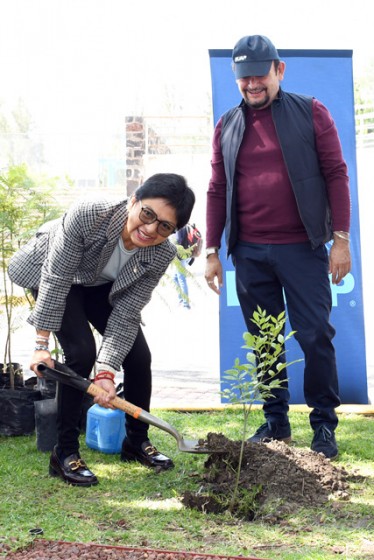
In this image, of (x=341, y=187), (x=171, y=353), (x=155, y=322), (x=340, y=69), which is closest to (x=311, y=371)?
(x=341, y=187)

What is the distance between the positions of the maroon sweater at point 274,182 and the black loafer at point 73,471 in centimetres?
153

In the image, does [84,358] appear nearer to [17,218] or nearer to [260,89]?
[17,218]

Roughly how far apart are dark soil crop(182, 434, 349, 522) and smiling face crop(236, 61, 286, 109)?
1794 mm

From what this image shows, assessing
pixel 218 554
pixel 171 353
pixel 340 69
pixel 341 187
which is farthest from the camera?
pixel 171 353

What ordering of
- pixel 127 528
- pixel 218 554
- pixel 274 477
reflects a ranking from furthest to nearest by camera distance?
pixel 274 477, pixel 127 528, pixel 218 554

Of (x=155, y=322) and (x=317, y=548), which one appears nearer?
(x=317, y=548)

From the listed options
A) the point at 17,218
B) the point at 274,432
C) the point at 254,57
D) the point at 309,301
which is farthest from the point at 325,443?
the point at 17,218

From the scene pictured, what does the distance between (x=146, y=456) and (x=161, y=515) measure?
0.79 metres

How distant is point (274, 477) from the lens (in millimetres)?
3795

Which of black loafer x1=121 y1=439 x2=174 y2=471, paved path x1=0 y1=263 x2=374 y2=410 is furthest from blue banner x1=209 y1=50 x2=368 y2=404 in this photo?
black loafer x1=121 y1=439 x2=174 y2=471

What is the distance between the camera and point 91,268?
13.1 ft

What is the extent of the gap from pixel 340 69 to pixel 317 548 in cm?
368

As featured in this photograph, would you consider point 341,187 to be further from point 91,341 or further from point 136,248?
point 91,341

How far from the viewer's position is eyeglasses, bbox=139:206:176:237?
142 inches
